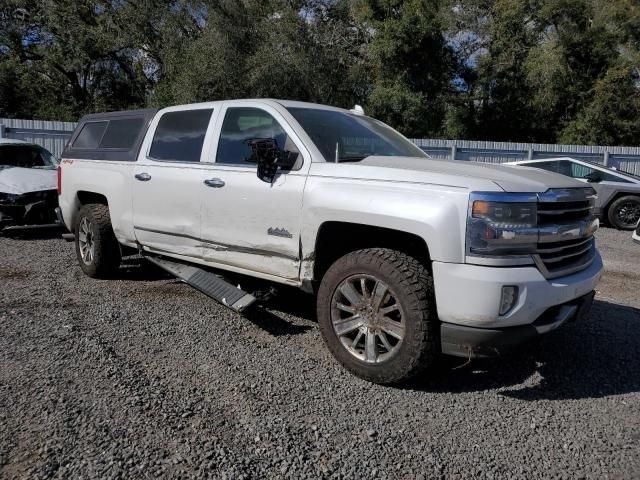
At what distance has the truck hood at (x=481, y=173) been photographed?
11.1 ft

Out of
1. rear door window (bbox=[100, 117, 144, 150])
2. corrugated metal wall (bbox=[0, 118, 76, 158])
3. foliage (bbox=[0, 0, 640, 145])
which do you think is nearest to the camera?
rear door window (bbox=[100, 117, 144, 150])

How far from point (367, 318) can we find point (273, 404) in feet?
2.73

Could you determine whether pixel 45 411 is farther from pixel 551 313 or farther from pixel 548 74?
pixel 548 74

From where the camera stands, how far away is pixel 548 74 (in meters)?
26.4

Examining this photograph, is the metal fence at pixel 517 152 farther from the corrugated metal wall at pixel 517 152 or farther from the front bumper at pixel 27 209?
the front bumper at pixel 27 209

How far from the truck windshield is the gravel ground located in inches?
61.1

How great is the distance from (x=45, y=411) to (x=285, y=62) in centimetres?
2188

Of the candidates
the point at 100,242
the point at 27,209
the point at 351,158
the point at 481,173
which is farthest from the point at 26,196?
the point at 481,173

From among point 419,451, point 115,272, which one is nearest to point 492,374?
point 419,451

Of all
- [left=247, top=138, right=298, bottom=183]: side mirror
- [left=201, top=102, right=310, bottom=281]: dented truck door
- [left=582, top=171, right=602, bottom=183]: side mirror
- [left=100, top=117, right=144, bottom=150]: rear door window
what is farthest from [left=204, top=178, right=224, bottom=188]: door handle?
[left=582, top=171, right=602, bottom=183]: side mirror

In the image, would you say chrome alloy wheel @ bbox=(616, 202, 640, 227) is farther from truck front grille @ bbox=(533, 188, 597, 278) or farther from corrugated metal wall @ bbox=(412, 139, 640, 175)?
truck front grille @ bbox=(533, 188, 597, 278)

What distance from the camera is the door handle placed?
180 inches

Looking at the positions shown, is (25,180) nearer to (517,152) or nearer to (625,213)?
(625,213)

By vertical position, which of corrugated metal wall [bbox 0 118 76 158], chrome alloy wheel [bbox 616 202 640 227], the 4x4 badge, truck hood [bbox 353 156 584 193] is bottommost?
chrome alloy wheel [bbox 616 202 640 227]
